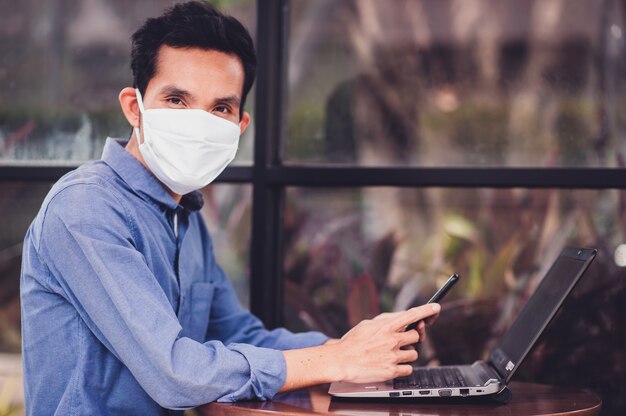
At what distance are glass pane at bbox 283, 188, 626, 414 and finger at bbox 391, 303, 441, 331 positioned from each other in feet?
2.49

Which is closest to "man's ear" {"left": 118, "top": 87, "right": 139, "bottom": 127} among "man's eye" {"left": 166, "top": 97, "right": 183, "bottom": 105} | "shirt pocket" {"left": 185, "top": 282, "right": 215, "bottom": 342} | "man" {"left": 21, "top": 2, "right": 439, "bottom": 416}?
"man" {"left": 21, "top": 2, "right": 439, "bottom": 416}

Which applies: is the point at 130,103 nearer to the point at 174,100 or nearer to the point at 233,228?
the point at 174,100

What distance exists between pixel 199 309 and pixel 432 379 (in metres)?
0.60

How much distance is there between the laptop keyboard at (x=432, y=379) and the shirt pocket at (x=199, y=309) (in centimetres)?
52

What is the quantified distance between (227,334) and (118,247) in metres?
0.61

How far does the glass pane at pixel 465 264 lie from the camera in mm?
2170

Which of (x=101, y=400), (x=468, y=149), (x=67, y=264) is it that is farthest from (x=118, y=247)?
(x=468, y=149)

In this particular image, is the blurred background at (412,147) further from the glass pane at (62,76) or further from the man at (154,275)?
the man at (154,275)

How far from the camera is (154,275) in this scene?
162cm

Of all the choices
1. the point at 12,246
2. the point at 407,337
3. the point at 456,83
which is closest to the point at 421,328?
the point at 407,337

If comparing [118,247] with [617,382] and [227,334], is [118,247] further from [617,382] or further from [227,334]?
[617,382]

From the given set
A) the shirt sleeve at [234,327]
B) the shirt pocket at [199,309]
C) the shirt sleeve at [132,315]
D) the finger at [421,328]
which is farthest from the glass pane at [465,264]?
the shirt sleeve at [132,315]

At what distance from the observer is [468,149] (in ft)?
7.61

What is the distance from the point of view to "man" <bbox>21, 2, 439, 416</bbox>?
1.46m
